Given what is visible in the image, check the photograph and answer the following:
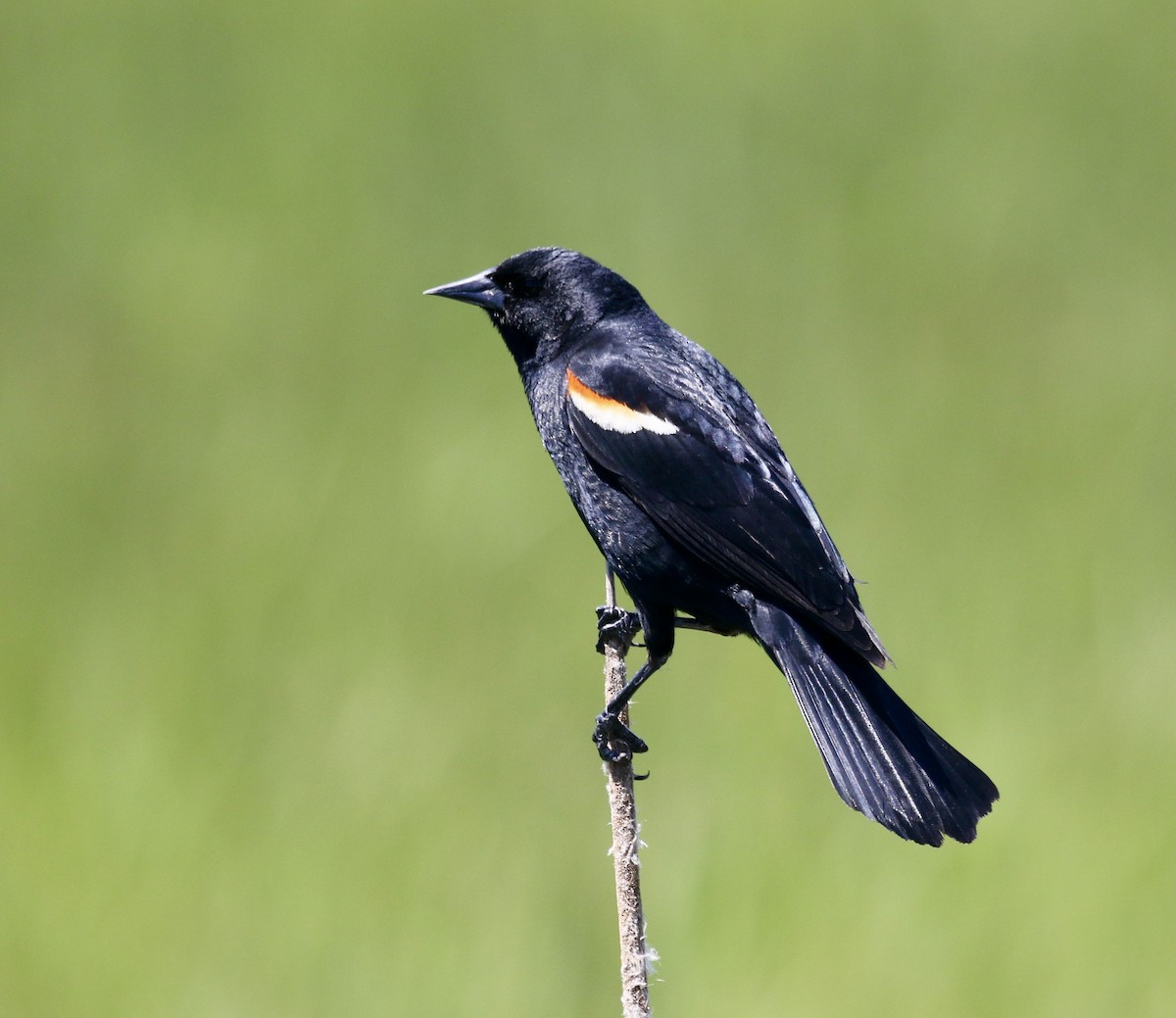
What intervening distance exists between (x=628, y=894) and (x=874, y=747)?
614 millimetres

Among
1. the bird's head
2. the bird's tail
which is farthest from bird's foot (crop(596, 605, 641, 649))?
the bird's head

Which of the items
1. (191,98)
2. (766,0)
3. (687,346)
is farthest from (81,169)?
(687,346)

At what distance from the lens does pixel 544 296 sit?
2.71 meters

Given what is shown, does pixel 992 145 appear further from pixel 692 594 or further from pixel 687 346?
pixel 692 594

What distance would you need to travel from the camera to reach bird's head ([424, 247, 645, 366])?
266 cm

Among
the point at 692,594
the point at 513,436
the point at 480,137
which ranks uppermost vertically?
the point at 480,137

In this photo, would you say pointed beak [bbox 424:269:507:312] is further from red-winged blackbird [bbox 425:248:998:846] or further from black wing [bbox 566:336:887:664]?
black wing [bbox 566:336:887:664]

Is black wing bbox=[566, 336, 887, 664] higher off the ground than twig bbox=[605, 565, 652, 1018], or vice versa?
black wing bbox=[566, 336, 887, 664]

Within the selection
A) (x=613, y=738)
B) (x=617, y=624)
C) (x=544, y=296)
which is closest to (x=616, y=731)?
(x=613, y=738)

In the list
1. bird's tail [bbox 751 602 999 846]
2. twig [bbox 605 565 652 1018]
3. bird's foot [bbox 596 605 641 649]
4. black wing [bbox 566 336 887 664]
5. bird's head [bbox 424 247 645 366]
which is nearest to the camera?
twig [bbox 605 565 652 1018]

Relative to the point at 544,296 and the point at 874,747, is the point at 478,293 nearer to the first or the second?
the point at 544,296

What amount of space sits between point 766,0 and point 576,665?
3.24 meters

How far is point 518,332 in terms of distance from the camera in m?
2.74

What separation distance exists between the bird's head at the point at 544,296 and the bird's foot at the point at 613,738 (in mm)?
796
